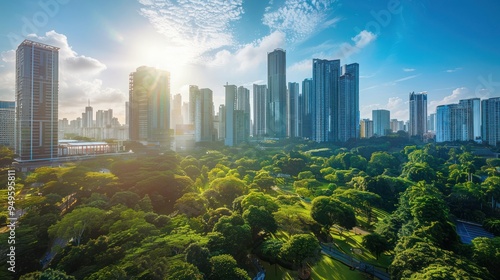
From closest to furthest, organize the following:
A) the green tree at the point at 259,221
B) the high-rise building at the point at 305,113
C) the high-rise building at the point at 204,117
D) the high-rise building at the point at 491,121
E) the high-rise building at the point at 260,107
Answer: the green tree at the point at 259,221, the high-rise building at the point at 491,121, the high-rise building at the point at 204,117, the high-rise building at the point at 305,113, the high-rise building at the point at 260,107

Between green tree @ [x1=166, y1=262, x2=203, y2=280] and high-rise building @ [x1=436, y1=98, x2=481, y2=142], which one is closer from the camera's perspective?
green tree @ [x1=166, y1=262, x2=203, y2=280]

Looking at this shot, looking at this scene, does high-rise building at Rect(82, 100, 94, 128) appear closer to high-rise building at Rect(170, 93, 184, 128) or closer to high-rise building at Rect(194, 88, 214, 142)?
high-rise building at Rect(170, 93, 184, 128)

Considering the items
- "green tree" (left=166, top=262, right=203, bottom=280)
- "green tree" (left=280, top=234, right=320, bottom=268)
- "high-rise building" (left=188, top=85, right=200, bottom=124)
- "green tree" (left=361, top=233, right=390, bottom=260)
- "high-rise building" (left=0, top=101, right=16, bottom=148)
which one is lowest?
"green tree" (left=361, top=233, right=390, bottom=260)

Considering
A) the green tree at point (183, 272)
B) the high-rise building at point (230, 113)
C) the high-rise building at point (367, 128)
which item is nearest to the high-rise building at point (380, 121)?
the high-rise building at point (367, 128)

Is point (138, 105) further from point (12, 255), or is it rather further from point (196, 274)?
point (196, 274)

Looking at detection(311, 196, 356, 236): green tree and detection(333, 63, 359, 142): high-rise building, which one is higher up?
detection(333, 63, 359, 142): high-rise building

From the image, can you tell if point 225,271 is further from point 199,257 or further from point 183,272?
point 183,272

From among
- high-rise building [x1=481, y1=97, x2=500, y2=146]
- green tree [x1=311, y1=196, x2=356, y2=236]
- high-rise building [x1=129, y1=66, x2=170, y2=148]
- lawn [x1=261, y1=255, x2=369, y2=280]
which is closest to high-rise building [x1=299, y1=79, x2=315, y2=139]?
high-rise building [x1=481, y1=97, x2=500, y2=146]

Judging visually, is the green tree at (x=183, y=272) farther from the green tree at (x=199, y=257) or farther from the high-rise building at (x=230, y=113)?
the high-rise building at (x=230, y=113)
